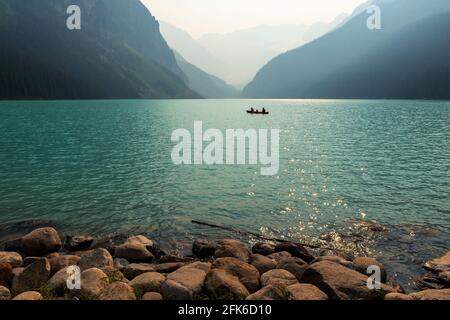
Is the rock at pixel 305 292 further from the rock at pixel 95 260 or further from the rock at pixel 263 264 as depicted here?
the rock at pixel 95 260

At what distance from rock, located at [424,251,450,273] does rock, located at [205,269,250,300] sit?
33.3 feet

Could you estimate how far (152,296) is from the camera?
12820 mm

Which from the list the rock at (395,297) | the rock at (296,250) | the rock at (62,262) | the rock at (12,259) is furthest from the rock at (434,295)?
the rock at (12,259)

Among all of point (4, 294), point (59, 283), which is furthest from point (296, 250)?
point (4, 294)

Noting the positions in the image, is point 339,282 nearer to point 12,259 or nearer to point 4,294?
point 4,294

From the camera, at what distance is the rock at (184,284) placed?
13.2 m

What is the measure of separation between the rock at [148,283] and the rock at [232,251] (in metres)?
4.39

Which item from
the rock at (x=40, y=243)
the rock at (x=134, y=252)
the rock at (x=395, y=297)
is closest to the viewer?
the rock at (x=395, y=297)

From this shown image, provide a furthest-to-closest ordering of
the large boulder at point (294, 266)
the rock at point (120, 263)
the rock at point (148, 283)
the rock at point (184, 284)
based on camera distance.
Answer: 1. the rock at point (120, 263)
2. the large boulder at point (294, 266)
3. the rock at point (148, 283)
4. the rock at point (184, 284)

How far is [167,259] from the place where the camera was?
18297 mm

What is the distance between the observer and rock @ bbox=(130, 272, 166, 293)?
44.8 feet

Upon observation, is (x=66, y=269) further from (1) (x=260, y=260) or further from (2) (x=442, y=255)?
(2) (x=442, y=255)
